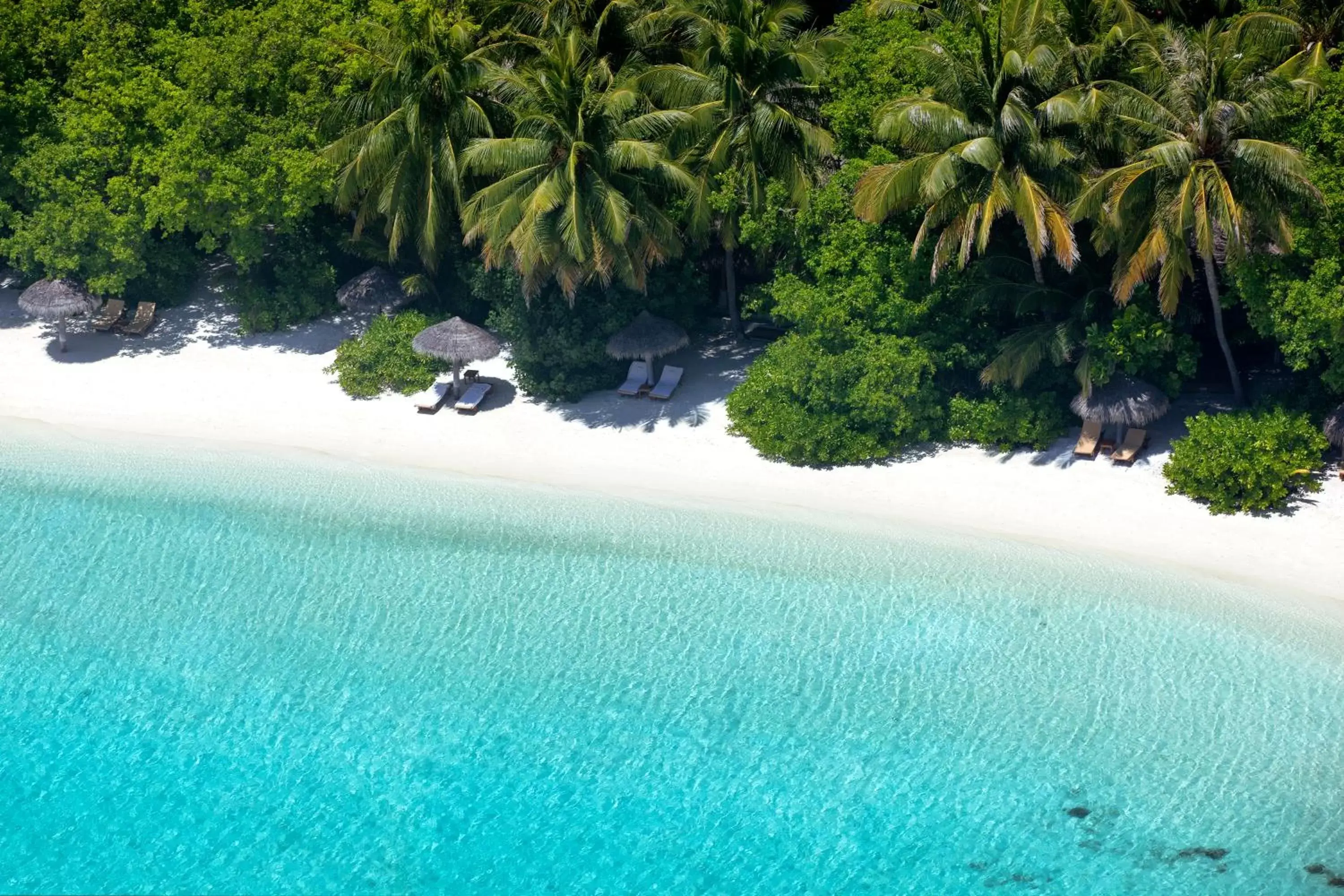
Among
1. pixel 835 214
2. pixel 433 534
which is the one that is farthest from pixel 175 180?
pixel 835 214

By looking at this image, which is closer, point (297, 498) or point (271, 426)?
point (297, 498)

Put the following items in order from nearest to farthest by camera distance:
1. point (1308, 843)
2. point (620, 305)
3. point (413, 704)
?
point (1308, 843) → point (413, 704) → point (620, 305)

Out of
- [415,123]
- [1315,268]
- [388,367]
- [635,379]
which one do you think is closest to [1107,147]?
[1315,268]

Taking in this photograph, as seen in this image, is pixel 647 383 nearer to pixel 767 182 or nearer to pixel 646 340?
pixel 646 340

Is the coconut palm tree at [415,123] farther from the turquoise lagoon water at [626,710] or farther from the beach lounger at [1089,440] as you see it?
the beach lounger at [1089,440]

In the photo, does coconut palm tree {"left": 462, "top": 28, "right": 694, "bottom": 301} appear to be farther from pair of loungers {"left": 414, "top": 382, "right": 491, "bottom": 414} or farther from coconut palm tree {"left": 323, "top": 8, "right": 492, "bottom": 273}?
pair of loungers {"left": 414, "top": 382, "right": 491, "bottom": 414}

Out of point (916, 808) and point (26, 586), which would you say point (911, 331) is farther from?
point (26, 586)
